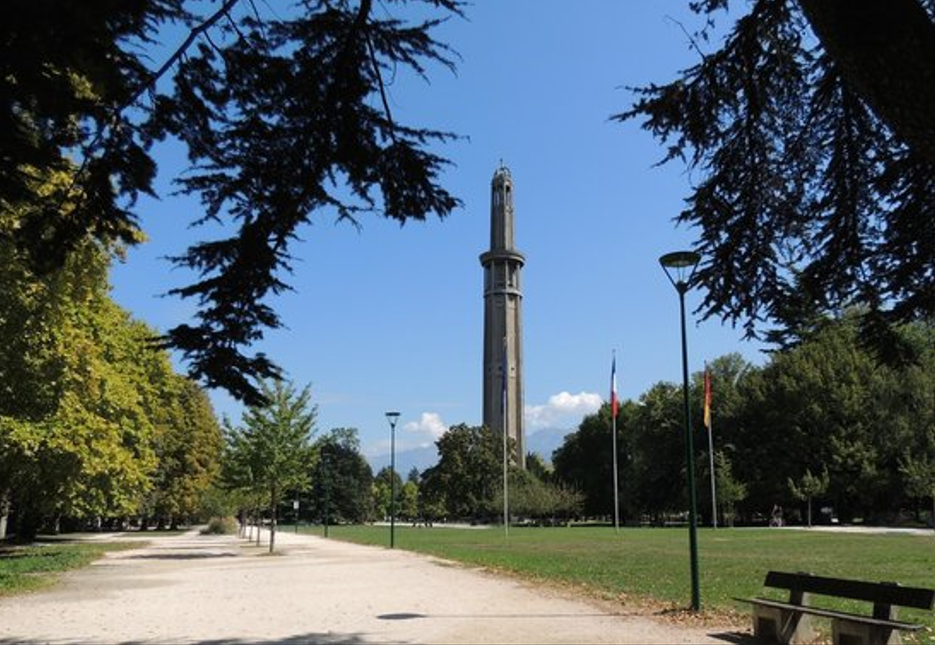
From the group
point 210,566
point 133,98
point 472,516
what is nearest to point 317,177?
point 133,98

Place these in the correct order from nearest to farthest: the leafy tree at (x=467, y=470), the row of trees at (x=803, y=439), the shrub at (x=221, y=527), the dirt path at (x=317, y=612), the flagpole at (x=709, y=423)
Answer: the dirt path at (x=317, y=612) < the flagpole at (x=709, y=423) < the row of trees at (x=803, y=439) < the shrub at (x=221, y=527) < the leafy tree at (x=467, y=470)

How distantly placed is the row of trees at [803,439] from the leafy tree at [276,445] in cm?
3461

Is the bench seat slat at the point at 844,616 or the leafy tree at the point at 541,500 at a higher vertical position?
the leafy tree at the point at 541,500

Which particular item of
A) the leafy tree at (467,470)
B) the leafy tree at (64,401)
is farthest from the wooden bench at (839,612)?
the leafy tree at (467,470)

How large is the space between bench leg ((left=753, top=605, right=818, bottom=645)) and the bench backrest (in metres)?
0.30

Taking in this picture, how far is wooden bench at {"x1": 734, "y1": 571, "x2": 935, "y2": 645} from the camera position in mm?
7674

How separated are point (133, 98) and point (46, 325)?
69.7ft

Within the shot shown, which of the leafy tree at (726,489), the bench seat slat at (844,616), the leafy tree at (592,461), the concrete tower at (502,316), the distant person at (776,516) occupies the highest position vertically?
the concrete tower at (502,316)

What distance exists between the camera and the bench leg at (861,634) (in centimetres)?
766

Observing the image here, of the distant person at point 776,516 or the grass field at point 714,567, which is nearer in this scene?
the grass field at point 714,567

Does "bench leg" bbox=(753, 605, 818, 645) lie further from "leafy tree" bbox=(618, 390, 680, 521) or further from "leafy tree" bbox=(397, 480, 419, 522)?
"leafy tree" bbox=(397, 480, 419, 522)

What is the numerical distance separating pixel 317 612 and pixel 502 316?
109735 mm

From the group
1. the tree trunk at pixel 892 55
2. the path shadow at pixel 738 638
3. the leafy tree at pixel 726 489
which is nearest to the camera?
the tree trunk at pixel 892 55

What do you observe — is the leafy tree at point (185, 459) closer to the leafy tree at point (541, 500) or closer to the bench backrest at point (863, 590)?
the leafy tree at point (541, 500)
